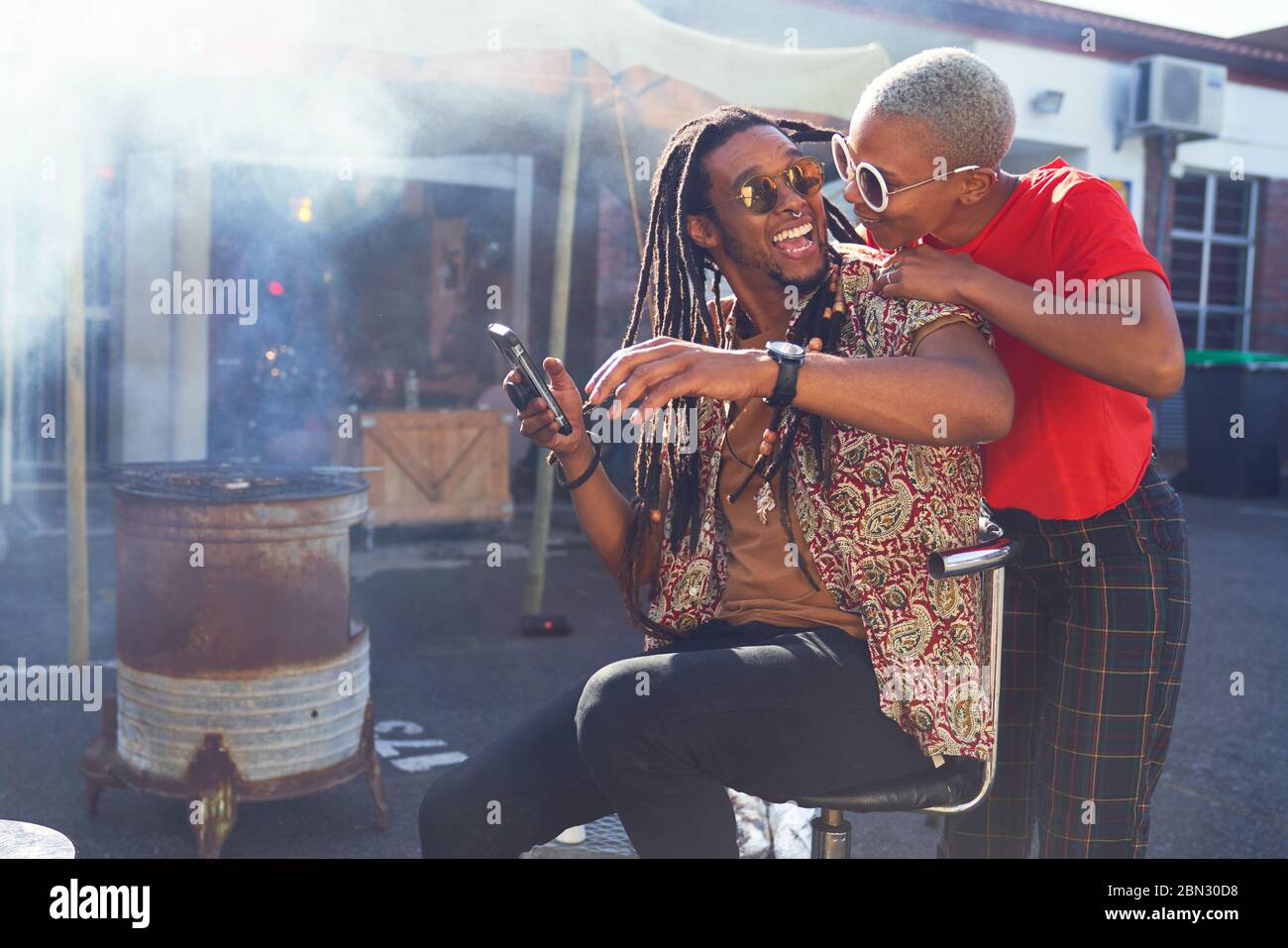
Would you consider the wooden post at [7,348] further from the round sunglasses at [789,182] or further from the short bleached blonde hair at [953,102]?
the short bleached blonde hair at [953,102]

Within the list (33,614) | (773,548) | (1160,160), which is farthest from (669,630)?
(1160,160)

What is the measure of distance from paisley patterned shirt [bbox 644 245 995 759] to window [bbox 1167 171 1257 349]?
13.8 meters

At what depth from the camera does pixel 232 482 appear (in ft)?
12.0

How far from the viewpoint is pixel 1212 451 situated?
12.3m

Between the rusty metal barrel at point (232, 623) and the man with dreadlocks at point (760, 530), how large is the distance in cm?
155

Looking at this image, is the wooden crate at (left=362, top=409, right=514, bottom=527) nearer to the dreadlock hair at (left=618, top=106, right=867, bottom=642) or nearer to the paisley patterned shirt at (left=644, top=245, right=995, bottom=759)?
the dreadlock hair at (left=618, top=106, right=867, bottom=642)

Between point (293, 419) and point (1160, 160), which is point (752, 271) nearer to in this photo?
point (293, 419)

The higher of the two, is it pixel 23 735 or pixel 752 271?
pixel 752 271

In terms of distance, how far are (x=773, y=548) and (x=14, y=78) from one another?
13.1ft

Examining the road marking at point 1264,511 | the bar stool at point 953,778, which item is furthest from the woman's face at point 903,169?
the road marking at point 1264,511

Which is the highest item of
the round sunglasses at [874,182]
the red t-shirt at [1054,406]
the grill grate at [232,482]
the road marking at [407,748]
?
the round sunglasses at [874,182]

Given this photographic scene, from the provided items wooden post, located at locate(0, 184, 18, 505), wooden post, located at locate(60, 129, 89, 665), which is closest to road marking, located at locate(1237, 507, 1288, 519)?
wooden post, located at locate(60, 129, 89, 665)

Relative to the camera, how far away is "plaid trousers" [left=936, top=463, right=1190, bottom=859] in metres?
2.14

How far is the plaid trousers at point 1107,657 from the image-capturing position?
214cm
